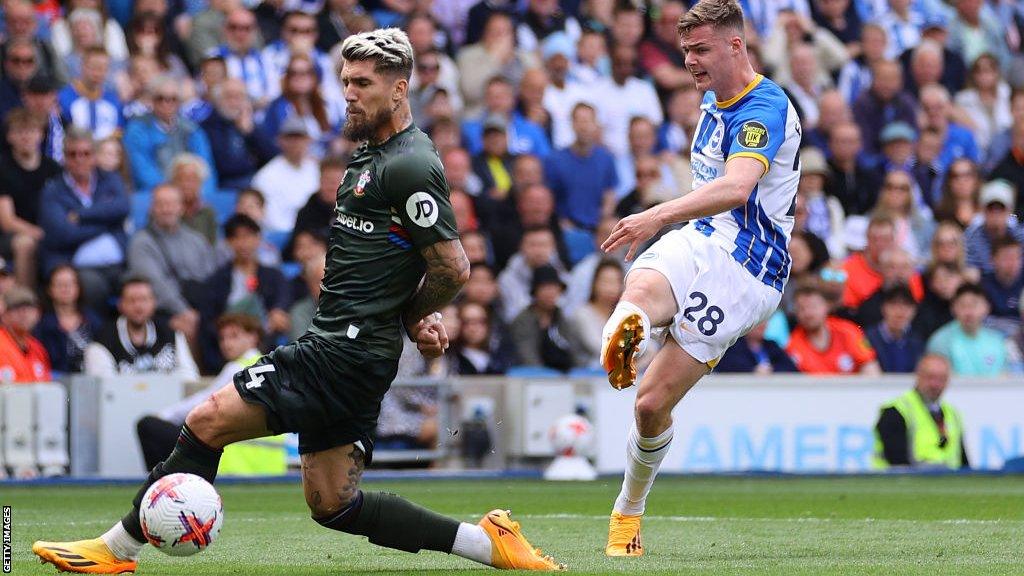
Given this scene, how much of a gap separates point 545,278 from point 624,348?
8.43 m

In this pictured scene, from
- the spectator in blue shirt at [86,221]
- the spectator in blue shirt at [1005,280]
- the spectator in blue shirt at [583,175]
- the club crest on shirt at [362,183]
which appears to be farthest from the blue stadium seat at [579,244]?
the club crest on shirt at [362,183]

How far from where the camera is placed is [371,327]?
6.82 meters

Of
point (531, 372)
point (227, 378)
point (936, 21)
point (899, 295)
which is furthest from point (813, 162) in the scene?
point (227, 378)

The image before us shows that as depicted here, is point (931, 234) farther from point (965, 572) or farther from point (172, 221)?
point (965, 572)

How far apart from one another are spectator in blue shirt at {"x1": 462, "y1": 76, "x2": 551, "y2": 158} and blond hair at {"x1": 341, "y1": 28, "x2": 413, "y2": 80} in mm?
11279

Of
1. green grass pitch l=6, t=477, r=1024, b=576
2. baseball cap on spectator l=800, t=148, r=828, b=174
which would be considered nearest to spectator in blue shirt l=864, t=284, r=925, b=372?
baseball cap on spectator l=800, t=148, r=828, b=174

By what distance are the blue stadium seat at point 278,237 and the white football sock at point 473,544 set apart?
9837 mm

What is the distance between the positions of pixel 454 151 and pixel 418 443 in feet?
10.7

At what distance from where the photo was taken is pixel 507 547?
23.4ft

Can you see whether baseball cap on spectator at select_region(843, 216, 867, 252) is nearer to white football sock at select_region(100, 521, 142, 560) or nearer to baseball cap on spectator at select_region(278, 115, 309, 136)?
baseball cap on spectator at select_region(278, 115, 309, 136)

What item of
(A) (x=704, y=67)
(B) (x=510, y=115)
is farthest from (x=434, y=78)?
(A) (x=704, y=67)

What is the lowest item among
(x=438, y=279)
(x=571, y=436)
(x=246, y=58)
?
(x=571, y=436)

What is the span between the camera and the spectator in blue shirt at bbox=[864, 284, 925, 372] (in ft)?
54.0

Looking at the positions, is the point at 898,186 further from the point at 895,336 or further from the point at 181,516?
the point at 181,516
